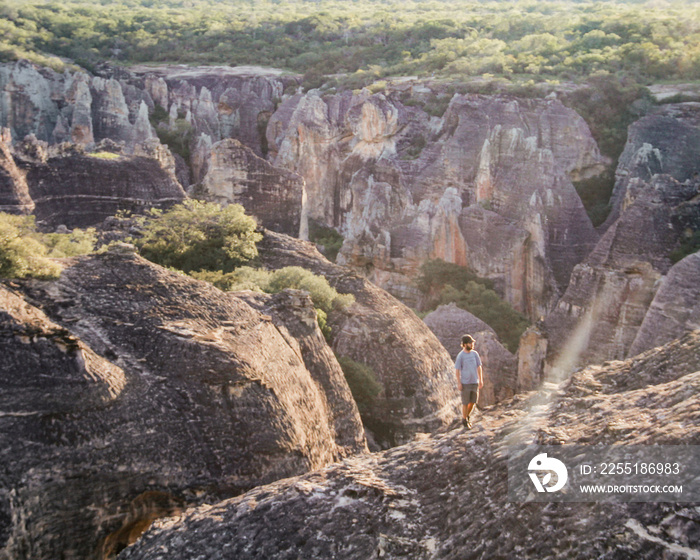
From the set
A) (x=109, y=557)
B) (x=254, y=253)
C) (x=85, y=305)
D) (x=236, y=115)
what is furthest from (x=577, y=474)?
(x=236, y=115)

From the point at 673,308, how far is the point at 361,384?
7102 millimetres

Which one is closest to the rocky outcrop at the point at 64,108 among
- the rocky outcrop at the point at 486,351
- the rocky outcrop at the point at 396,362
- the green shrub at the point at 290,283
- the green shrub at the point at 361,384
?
the rocky outcrop at the point at 486,351

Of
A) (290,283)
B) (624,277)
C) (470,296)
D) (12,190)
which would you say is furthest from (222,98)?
(290,283)

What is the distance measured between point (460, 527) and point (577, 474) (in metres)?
0.91

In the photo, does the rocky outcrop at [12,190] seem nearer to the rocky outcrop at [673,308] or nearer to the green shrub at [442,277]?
the rocky outcrop at [673,308]

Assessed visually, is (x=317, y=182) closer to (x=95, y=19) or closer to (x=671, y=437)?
(x=671, y=437)

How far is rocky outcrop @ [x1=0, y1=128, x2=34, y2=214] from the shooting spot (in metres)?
17.3

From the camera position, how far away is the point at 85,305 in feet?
25.1

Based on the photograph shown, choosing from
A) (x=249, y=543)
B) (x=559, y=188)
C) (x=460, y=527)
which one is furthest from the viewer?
(x=559, y=188)

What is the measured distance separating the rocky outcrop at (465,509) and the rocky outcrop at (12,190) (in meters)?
13.5

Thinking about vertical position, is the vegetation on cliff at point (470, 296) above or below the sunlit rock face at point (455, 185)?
below

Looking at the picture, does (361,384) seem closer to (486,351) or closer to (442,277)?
(486,351)

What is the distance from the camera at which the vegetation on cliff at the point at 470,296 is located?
79.7ft

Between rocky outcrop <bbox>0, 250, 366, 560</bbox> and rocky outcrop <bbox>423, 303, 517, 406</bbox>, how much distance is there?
9895 mm
